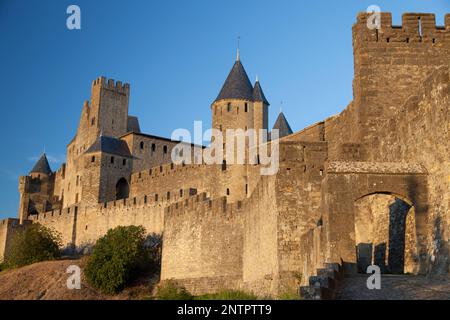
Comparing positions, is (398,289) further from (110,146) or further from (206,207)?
(110,146)

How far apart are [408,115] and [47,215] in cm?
4362

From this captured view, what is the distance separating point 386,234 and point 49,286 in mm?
23488

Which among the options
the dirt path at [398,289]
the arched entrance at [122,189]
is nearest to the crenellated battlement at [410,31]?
the dirt path at [398,289]

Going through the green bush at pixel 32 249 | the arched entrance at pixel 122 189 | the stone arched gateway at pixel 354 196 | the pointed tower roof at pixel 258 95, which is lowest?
the stone arched gateway at pixel 354 196

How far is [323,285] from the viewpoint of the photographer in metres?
11.2

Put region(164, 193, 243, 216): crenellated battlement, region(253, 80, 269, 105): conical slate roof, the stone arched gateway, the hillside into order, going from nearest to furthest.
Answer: the stone arched gateway
region(164, 193, 243, 216): crenellated battlement
the hillside
region(253, 80, 269, 105): conical slate roof

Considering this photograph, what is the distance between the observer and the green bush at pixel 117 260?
33125 mm

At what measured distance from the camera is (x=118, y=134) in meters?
59.4

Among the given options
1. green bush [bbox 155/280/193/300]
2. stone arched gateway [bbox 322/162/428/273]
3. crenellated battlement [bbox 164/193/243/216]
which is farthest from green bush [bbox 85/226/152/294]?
stone arched gateway [bbox 322/162/428/273]

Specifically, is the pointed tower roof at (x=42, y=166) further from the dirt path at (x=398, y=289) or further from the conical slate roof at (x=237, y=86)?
the dirt path at (x=398, y=289)

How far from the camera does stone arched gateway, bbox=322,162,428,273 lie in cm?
1338

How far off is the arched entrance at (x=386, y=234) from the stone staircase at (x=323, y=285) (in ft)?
9.41

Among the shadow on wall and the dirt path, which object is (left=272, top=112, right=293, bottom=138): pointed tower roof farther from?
the dirt path

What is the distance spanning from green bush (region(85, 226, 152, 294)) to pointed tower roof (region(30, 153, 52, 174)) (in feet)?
106
